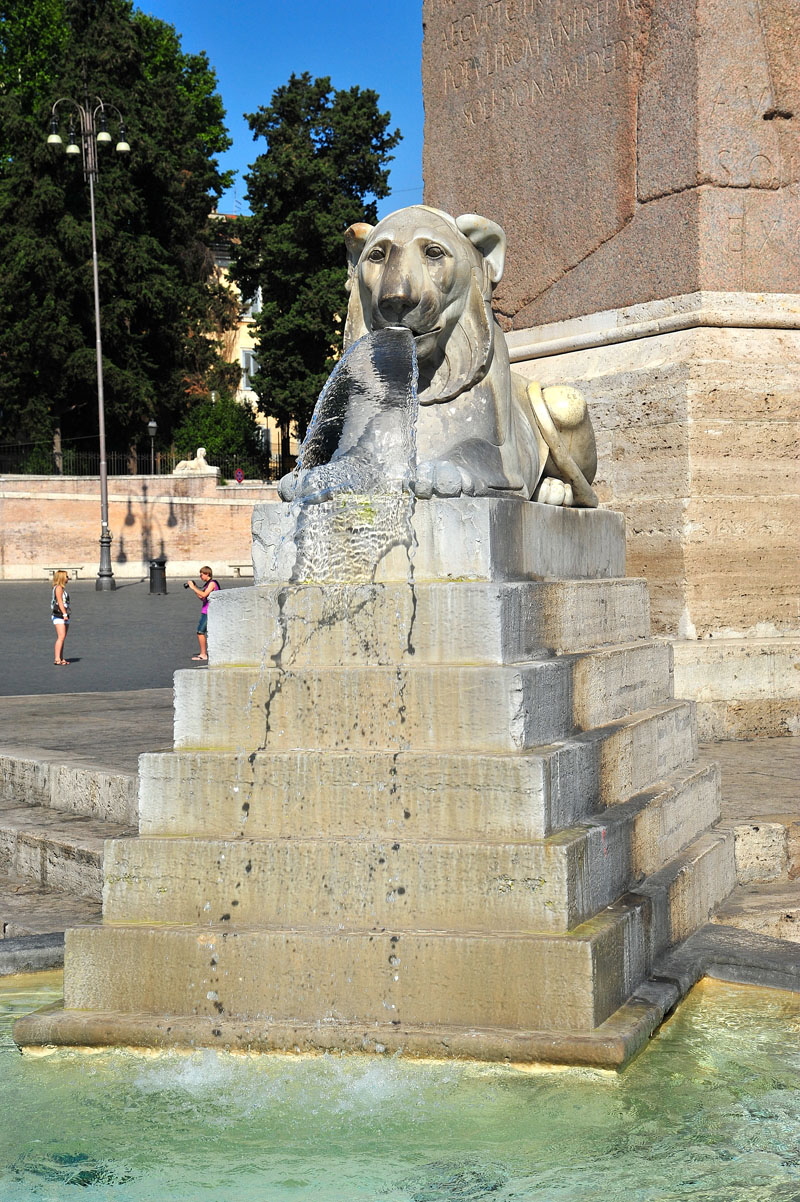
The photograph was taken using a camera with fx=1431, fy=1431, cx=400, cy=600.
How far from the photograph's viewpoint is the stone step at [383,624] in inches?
155

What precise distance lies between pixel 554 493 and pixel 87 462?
38.2 meters

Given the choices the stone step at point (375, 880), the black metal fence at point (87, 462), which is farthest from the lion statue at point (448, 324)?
the black metal fence at point (87, 462)

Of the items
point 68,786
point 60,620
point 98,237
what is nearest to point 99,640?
point 60,620

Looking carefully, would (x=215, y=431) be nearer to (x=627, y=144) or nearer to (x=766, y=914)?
(x=627, y=144)

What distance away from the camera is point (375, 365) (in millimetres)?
4625

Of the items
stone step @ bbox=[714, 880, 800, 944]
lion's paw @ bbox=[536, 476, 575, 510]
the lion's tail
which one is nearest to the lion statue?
lion's paw @ bbox=[536, 476, 575, 510]

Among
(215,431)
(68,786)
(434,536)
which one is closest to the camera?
(434,536)

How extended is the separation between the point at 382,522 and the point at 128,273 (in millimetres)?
39616

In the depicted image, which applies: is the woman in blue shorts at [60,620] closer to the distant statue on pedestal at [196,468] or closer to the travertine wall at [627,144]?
the travertine wall at [627,144]

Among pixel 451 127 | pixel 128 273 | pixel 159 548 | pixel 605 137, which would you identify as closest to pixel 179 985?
pixel 605 137

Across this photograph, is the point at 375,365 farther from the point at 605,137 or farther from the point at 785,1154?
the point at 605,137

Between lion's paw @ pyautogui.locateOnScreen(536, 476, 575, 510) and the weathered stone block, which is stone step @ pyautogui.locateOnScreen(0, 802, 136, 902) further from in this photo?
lion's paw @ pyautogui.locateOnScreen(536, 476, 575, 510)

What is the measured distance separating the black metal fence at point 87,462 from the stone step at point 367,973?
37334 mm

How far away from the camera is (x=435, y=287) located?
182 inches
